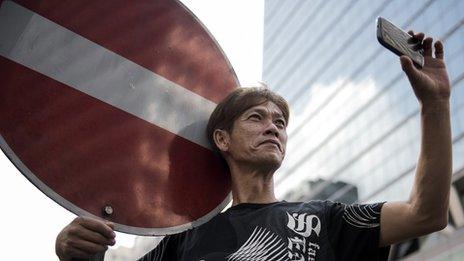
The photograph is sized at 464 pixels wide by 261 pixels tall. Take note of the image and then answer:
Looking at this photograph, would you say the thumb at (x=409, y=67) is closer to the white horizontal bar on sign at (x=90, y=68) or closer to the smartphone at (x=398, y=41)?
the smartphone at (x=398, y=41)

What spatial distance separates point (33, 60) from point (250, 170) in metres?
0.95

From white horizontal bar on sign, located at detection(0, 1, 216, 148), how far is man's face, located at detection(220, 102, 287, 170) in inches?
14.2

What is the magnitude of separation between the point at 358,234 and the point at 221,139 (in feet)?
2.19

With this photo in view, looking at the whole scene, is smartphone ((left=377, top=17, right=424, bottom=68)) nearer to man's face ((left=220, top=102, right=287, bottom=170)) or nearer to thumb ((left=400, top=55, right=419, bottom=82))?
thumb ((left=400, top=55, right=419, bottom=82))

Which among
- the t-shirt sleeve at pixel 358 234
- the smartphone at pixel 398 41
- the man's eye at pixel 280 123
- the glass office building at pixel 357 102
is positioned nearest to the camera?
the smartphone at pixel 398 41

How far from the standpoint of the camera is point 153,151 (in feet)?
6.58

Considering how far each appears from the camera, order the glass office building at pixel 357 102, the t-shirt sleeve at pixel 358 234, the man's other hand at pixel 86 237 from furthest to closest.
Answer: the glass office building at pixel 357 102, the t-shirt sleeve at pixel 358 234, the man's other hand at pixel 86 237

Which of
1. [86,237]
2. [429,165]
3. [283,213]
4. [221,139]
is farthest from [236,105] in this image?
[86,237]

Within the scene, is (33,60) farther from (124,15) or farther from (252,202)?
(252,202)

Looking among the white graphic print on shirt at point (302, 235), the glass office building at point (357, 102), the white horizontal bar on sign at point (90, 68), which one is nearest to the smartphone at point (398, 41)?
the white graphic print on shirt at point (302, 235)

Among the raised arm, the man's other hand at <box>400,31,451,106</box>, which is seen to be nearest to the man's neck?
the raised arm

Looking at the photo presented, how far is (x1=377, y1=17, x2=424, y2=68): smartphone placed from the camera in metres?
1.77

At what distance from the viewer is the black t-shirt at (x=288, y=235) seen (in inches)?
78.5

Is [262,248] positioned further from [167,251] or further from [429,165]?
[429,165]
